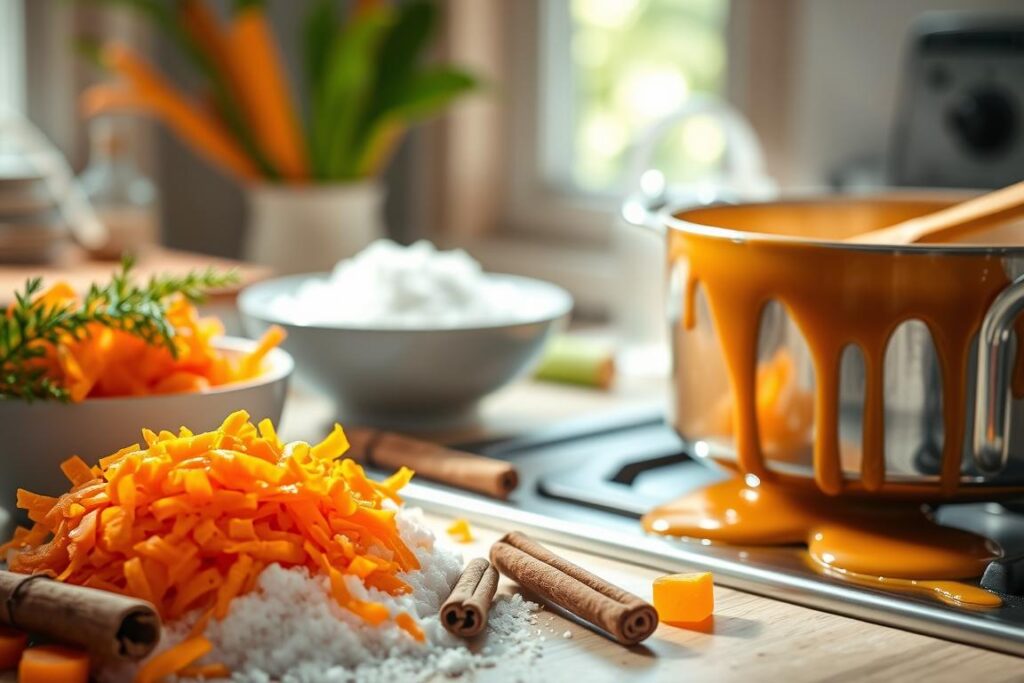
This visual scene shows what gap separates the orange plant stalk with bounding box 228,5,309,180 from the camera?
6.76 ft

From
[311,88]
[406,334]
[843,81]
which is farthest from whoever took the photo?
[311,88]

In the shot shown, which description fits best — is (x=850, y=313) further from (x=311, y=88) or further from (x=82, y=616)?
(x=311, y=88)

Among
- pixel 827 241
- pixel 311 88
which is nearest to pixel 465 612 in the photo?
pixel 827 241

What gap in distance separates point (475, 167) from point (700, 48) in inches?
18.2

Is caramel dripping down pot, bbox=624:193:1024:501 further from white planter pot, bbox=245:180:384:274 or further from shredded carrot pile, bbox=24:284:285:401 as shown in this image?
white planter pot, bbox=245:180:384:274

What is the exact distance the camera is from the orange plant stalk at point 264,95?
206cm

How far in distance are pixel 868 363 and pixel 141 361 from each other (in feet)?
1.52

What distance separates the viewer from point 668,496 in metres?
1.06

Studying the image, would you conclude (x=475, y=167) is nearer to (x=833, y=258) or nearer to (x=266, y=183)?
(x=266, y=183)

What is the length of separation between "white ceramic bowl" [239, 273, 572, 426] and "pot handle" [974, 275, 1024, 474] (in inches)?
19.5

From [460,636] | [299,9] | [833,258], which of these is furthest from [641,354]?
[299,9]

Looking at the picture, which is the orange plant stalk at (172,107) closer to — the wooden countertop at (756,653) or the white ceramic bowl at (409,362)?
the white ceramic bowl at (409,362)

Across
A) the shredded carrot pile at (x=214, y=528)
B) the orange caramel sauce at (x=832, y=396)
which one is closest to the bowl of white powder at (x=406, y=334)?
the orange caramel sauce at (x=832, y=396)

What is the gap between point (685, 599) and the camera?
80cm
